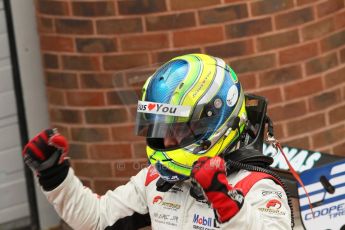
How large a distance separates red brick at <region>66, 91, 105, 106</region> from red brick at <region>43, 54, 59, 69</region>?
19 centimetres

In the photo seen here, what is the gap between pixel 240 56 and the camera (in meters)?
4.99

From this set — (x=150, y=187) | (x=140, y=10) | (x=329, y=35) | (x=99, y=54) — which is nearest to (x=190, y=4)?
(x=140, y=10)

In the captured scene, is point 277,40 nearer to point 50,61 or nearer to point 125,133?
point 125,133

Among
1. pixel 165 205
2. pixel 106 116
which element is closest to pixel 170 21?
pixel 106 116

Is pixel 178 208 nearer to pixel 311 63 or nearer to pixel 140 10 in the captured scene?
pixel 140 10

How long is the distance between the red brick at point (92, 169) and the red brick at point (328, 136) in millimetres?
1342

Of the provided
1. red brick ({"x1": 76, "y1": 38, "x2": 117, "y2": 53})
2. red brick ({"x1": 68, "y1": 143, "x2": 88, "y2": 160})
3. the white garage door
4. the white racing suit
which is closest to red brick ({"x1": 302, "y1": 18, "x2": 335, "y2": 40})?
red brick ({"x1": 76, "y1": 38, "x2": 117, "y2": 53})

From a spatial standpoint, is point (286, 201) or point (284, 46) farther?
point (284, 46)

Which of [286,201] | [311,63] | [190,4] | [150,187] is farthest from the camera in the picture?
[311,63]

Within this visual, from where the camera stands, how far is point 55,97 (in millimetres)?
5250

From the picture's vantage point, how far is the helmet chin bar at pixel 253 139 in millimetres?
2917

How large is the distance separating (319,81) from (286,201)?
253 centimetres

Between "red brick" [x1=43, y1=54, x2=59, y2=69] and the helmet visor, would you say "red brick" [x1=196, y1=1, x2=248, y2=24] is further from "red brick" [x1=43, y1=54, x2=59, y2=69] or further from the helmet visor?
the helmet visor

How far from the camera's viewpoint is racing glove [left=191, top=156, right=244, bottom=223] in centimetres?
249
